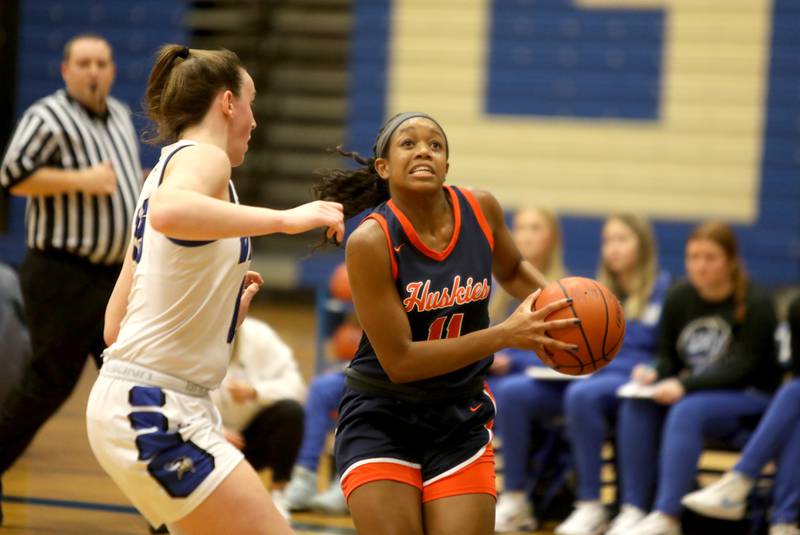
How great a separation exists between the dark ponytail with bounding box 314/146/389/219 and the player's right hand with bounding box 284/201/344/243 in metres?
0.69

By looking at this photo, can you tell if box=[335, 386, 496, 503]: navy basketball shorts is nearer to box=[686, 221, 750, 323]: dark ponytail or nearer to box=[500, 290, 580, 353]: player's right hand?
box=[500, 290, 580, 353]: player's right hand

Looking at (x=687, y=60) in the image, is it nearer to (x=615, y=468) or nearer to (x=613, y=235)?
(x=613, y=235)

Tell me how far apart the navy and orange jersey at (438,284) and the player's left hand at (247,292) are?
368mm

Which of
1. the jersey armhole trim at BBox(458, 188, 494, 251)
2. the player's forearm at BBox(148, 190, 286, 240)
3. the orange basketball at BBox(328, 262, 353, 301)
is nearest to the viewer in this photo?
the player's forearm at BBox(148, 190, 286, 240)

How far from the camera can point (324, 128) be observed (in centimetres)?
1321

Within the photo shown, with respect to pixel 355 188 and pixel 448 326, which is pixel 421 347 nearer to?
pixel 448 326

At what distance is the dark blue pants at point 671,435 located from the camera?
5.17 m

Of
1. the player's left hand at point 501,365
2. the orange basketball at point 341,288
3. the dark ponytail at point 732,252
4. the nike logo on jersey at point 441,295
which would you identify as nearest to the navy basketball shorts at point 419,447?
the nike logo on jersey at point 441,295

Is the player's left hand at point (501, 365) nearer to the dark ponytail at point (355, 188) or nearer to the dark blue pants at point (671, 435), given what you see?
the dark blue pants at point (671, 435)

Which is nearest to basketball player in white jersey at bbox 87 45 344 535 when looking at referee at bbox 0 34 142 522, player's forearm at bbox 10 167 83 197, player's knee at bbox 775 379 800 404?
referee at bbox 0 34 142 522

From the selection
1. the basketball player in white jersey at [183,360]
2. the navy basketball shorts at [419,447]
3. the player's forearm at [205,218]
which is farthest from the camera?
the navy basketball shorts at [419,447]

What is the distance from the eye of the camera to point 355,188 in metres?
3.62

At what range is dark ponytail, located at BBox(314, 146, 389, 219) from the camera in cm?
360

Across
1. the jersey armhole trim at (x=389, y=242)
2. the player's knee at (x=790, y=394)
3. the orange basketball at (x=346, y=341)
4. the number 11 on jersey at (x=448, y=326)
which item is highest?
the jersey armhole trim at (x=389, y=242)
